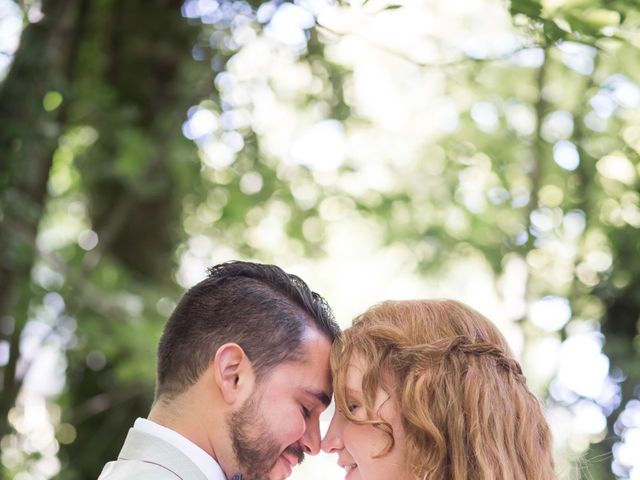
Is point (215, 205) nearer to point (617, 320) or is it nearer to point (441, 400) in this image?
point (617, 320)

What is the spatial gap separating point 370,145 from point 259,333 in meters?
5.35

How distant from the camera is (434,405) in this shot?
2.85 metres

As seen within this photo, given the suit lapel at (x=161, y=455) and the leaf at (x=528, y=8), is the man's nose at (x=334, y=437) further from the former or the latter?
the leaf at (x=528, y=8)

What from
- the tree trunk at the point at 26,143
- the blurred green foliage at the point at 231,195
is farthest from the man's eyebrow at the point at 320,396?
the blurred green foliage at the point at 231,195

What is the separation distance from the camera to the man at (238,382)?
287 cm

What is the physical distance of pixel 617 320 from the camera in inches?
236

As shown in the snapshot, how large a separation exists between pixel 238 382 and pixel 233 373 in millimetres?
33

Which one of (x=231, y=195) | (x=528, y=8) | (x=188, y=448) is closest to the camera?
(x=188, y=448)

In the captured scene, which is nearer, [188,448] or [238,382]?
[188,448]

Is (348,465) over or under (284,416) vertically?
under

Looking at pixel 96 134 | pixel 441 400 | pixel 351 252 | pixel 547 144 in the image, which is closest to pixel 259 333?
pixel 441 400

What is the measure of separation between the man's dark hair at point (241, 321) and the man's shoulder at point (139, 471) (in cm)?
32

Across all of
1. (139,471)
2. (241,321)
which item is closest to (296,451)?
(241,321)

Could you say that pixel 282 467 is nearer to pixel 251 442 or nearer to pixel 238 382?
pixel 251 442
